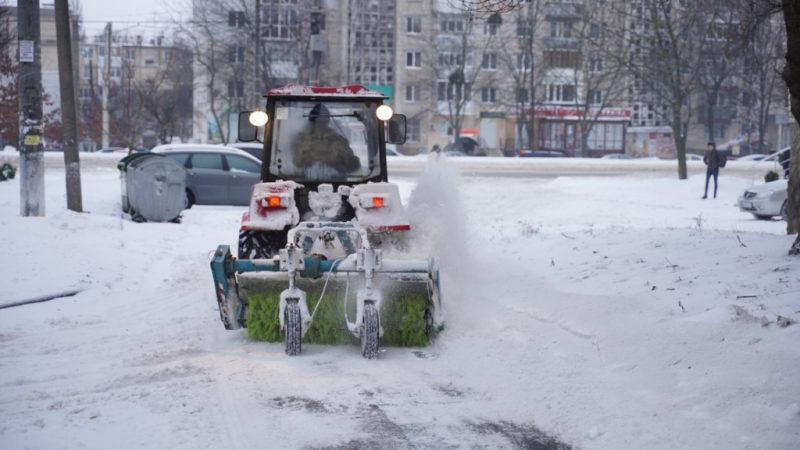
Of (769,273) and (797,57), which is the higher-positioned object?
(797,57)

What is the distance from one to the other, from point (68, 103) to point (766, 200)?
1505 centimetres

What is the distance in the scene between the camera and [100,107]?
44.5 meters

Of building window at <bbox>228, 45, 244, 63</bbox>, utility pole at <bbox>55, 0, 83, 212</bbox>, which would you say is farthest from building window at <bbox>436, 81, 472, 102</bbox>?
utility pole at <bbox>55, 0, 83, 212</bbox>

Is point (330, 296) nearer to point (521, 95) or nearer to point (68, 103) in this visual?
point (68, 103)

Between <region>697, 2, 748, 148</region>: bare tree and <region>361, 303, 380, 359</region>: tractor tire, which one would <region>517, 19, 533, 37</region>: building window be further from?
<region>361, 303, 380, 359</region>: tractor tire

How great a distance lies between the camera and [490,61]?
223 feet

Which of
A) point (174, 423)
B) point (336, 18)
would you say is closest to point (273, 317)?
point (174, 423)

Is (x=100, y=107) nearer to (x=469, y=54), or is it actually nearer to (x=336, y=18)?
(x=336, y=18)

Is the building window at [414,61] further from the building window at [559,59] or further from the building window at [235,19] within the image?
the building window at [235,19]

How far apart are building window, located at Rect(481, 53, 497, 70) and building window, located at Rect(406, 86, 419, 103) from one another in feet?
18.7

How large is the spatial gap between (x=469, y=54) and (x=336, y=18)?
32.9 ft

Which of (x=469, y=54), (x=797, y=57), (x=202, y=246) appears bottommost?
(x=202, y=246)

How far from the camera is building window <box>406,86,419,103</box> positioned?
69.4 meters

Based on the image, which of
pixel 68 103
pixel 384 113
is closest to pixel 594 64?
pixel 68 103
